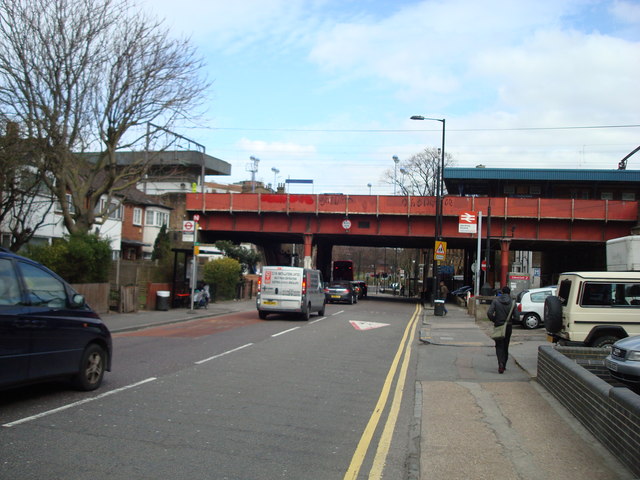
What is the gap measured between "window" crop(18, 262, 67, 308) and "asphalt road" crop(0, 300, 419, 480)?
128cm

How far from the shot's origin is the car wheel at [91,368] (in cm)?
830

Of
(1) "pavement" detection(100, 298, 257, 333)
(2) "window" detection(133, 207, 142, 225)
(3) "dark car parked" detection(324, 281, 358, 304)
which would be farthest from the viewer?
(2) "window" detection(133, 207, 142, 225)

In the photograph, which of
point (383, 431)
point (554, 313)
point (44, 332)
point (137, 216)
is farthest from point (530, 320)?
point (137, 216)

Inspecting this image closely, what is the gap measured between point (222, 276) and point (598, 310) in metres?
24.7

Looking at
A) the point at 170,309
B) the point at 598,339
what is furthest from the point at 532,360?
the point at 170,309

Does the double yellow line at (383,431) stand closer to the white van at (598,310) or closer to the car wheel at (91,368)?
the white van at (598,310)

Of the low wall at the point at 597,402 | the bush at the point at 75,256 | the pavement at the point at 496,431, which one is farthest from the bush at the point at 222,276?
the low wall at the point at 597,402

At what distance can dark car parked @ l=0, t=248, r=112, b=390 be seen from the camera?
6.93 metres

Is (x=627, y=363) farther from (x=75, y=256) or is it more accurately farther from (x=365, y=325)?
(x=75, y=256)

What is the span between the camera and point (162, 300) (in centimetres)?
2544

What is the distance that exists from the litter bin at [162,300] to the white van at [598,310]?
55.1ft

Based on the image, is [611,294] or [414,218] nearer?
[611,294]

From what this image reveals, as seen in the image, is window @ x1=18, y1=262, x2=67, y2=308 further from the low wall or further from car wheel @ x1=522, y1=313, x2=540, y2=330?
car wheel @ x1=522, y1=313, x2=540, y2=330

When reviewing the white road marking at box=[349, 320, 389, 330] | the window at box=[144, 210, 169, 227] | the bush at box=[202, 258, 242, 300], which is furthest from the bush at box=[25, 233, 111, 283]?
the window at box=[144, 210, 169, 227]
